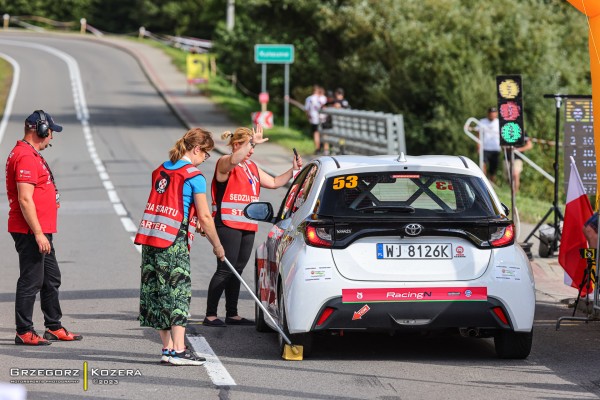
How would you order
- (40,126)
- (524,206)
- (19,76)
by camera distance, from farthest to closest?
(19,76) → (524,206) → (40,126)

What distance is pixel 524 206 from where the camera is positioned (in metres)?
24.2

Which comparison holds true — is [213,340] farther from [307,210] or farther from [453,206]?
[453,206]

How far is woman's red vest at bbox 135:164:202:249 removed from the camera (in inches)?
351

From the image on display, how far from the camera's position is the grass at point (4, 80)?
51141 millimetres

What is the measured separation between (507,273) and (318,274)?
132cm

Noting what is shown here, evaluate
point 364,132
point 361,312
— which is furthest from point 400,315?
point 364,132

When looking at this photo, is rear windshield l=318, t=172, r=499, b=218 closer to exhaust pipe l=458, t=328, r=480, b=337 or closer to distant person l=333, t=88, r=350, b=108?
exhaust pipe l=458, t=328, r=480, b=337

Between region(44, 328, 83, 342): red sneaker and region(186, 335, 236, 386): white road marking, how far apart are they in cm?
91

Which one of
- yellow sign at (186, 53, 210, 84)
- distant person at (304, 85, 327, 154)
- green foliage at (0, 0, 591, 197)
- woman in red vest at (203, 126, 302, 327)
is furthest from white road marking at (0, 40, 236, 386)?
green foliage at (0, 0, 591, 197)

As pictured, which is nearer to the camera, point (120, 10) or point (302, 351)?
point (302, 351)

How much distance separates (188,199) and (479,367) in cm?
233

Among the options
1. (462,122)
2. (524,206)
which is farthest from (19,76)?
(524,206)

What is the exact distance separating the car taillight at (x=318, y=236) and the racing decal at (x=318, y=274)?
0.57 feet

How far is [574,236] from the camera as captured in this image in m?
12.0
